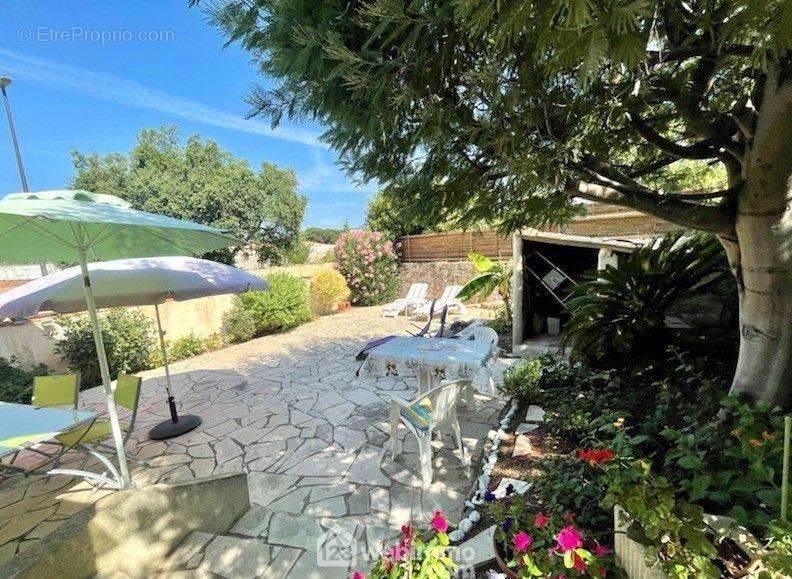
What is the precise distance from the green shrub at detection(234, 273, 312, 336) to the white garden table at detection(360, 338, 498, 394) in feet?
23.1

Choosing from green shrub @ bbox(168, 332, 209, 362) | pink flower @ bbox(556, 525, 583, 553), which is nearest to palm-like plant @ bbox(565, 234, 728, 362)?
pink flower @ bbox(556, 525, 583, 553)

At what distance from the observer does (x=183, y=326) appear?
9.69 meters

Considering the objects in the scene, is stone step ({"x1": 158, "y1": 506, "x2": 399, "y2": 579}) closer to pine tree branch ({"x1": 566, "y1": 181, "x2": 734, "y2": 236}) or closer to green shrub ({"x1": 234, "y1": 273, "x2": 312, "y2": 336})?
pine tree branch ({"x1": 566, "y1": 181, "x2": 734, "y2": 236})

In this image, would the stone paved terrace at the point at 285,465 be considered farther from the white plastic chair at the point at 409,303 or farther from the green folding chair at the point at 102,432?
the white plastic chair at the point at 409,303

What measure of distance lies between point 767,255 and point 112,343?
10.6 metres

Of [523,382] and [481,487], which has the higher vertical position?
[523,382]

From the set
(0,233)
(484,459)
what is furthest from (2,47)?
(484,459)

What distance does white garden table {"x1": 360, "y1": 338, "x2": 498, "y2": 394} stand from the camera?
14.6 ft

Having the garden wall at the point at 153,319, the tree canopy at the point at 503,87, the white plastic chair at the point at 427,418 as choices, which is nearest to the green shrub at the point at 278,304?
the garden wall at the point at 153,319

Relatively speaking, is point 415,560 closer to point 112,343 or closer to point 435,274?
point 112,343

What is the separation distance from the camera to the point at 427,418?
11.9ft

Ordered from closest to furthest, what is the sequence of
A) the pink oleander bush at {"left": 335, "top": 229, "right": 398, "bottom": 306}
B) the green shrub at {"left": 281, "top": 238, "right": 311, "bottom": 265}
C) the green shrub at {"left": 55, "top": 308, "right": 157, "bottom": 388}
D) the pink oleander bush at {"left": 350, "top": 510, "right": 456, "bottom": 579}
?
the pink oleander bush at {"left": 350, "top": 510, "right": 456, "bottom": 579} < the green shrub at {"left": 55, "top": 308, "right": 157, "bottom": 388} < the pink oleander bush at {"left": 335, "top": 229, "right": 398, "bottom": 306} < the green shrub at {"left": 281, "top": 238, "right": 311, "bottom": 265}

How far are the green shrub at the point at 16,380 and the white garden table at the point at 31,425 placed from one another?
11.7ft

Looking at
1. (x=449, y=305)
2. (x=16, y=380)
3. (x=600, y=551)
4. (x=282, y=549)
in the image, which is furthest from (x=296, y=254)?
(x=600, y=551)
